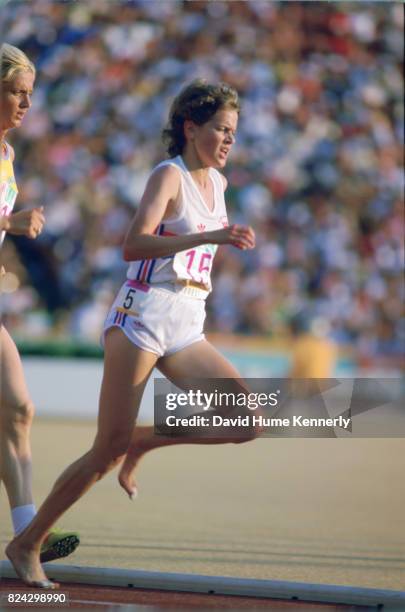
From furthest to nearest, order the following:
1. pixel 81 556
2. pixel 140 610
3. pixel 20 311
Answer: pixel 20 311, pixel 81 556, pixel 140 610

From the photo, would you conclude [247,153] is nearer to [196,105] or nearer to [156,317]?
[196,105]

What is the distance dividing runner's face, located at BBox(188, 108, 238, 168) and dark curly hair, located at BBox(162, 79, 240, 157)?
0.9 inches

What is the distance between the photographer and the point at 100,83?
16.4 metres

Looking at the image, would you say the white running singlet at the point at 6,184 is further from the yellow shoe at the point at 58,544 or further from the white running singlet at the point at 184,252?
Result: the yellow shoe at the point at 58,544

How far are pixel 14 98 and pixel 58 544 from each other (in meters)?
1.69

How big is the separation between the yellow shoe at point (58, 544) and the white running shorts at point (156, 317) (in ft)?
2.51

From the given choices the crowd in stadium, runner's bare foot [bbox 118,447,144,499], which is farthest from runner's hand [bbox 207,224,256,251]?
the crowd in stadium

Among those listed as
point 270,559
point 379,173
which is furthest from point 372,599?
point 379,173

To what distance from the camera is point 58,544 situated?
419 centimetres

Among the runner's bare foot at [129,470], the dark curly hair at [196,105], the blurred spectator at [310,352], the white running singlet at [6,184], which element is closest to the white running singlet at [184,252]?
the dark curly hair at [196,105]

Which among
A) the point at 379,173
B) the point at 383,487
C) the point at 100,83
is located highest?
the point at 100,83

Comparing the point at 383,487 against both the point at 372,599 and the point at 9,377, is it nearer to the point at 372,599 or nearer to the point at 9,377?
the point at 372,599

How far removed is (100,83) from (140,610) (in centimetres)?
1332

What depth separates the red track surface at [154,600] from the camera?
13.2 ft
